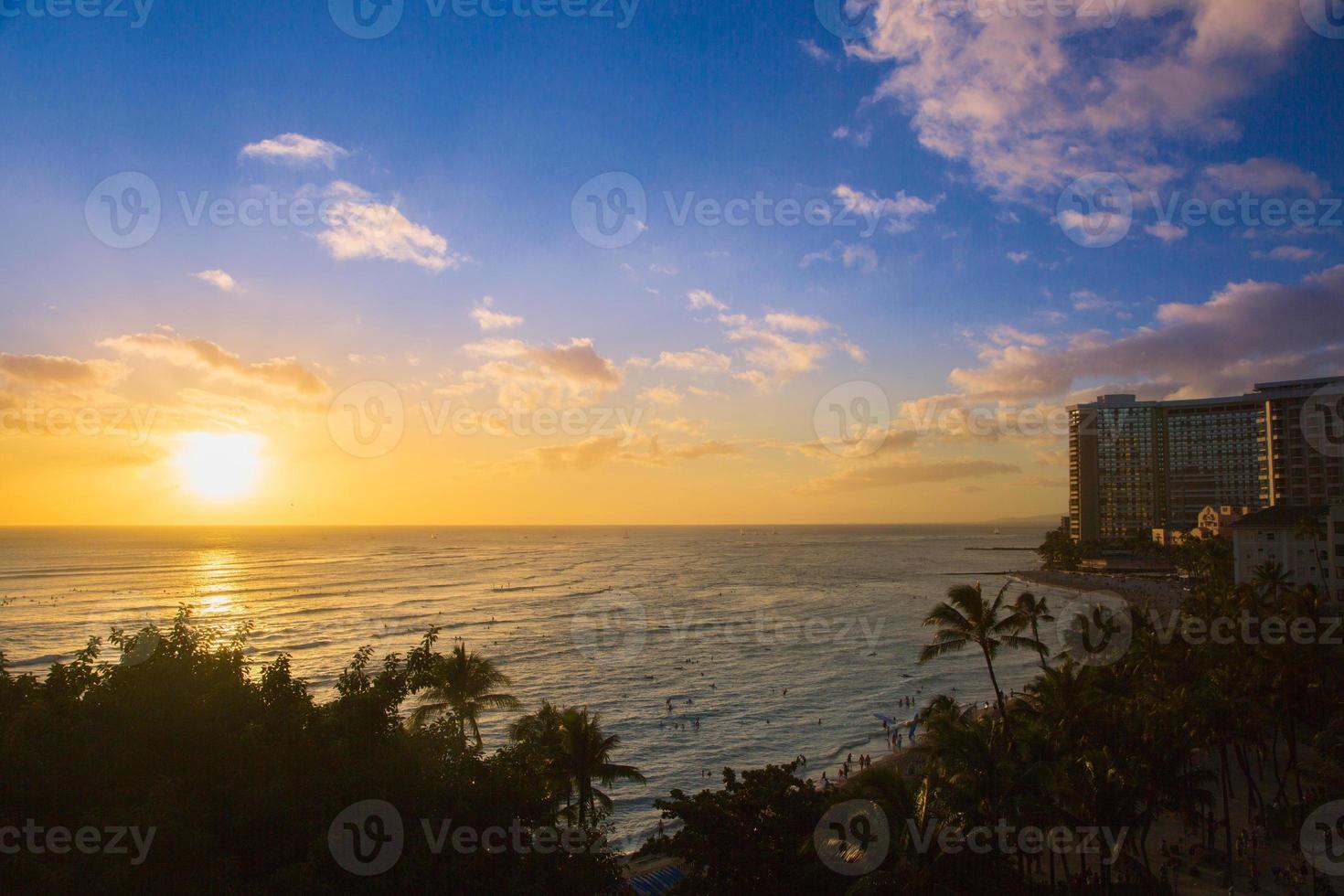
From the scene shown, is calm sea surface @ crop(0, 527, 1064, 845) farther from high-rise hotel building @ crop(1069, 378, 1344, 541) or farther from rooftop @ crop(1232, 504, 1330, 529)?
high-rise hotel building @ crop(1069, 378, 1344, 541)

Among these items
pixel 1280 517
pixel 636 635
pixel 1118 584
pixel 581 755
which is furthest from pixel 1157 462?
pixel 581 755

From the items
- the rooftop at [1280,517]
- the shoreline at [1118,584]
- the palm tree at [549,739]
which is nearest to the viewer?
the palm tree at [549,739]

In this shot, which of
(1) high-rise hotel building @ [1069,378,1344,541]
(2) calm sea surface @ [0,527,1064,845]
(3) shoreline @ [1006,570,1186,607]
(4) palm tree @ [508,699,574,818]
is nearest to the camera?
(4) palm tree @ [508,699,574,818]

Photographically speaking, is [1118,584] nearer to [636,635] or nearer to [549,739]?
[636,635]

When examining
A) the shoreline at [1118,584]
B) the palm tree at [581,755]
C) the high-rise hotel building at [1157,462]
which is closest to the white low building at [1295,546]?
the shoreline at [1118,584]

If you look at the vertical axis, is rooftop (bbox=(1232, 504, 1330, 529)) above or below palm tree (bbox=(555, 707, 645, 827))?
above

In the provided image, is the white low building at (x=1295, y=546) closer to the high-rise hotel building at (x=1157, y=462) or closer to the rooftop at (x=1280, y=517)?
the rooftop at (x=1280, y=517)

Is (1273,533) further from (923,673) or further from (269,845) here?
(269,845)

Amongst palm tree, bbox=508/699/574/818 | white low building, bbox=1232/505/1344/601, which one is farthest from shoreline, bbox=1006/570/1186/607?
palm tree, bbox=508/699/574/818

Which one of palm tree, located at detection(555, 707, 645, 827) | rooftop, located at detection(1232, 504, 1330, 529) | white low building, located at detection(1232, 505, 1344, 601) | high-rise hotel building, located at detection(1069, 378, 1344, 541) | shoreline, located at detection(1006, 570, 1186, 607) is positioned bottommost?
shoreline, located at detection(1006, 570, 1186, 607)
